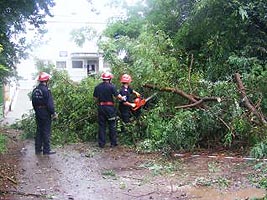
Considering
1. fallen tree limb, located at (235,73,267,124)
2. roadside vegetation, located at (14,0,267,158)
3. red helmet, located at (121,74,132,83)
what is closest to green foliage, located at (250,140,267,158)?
roadside vegetation, located at (14,0,267,158)

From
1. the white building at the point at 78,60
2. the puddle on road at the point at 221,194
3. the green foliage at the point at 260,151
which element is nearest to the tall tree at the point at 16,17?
the puddle on road at the point at 221,194

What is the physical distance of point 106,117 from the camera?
9531 mm

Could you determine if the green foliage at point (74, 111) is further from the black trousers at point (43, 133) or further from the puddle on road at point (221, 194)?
the puddle on road at point (221, 194)

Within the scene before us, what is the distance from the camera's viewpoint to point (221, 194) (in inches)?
226

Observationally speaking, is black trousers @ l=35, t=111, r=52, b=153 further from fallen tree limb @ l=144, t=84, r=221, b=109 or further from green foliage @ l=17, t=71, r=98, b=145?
fallen tree limb @ l=144, t=84, r=221, b=109

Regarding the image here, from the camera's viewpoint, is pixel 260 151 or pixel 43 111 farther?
pixel 43 111

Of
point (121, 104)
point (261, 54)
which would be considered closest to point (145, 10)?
point (261, 54)

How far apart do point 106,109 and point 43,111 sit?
52.8 inches

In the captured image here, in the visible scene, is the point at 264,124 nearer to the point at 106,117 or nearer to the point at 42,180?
the point at 106,117

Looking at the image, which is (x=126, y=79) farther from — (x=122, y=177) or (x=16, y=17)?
(x=122, y=177)

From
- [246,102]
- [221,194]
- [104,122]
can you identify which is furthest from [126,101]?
[221,194]

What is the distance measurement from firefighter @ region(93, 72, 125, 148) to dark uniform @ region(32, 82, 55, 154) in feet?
3.66

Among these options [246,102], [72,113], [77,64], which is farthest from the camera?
[77,64]

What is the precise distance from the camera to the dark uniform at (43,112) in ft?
28.9
